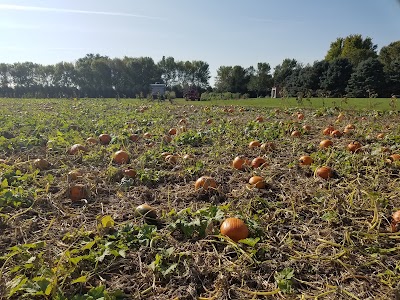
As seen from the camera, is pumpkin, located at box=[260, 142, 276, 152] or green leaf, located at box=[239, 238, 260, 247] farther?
pumpkin, located at box=[260, 142, 276, 152]

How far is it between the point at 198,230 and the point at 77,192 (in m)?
1.54

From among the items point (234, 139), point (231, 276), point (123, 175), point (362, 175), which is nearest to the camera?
point (231, 276)

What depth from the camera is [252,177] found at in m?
3.92

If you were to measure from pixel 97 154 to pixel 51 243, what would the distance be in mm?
2486

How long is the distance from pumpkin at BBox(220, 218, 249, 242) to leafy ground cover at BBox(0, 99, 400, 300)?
2.8 inches

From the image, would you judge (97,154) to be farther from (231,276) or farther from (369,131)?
(369,131)

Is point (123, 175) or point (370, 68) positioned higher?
point (370, 68)

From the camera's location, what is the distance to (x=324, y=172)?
392 cm

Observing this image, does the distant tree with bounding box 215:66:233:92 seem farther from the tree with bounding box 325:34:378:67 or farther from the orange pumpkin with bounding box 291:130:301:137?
the orange pumpkin with bounding box 291:130:301:137

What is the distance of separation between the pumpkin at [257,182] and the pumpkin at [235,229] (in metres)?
1.04

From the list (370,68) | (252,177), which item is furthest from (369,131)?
(370,68)

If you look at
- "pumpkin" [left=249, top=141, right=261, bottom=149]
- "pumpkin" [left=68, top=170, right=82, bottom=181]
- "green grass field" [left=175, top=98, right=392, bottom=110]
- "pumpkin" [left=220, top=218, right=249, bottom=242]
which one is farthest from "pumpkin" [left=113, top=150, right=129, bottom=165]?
"green grass field" [left=175, top=98, right=392, bottom=110]

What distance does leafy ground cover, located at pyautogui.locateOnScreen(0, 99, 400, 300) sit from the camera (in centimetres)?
213

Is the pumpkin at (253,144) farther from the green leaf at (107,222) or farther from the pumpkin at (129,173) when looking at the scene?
the green leaf at (107,222)
